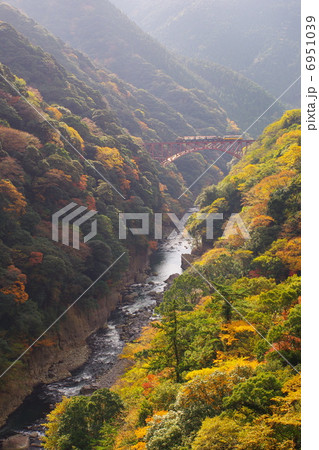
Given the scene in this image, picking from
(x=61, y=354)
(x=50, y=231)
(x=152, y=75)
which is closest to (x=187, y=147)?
(x=152, y=75)

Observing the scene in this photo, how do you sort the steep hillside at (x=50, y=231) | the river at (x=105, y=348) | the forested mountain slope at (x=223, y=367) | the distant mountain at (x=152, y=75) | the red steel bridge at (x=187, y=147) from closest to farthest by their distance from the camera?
the forested mountain slope at (x=223, y=367) → the river at (x=105, y=348) → the steep hillside at (x=50, y=231) → the red steel bridge at (x=187, y=147) → the distant mountain at (x=152, y=75)

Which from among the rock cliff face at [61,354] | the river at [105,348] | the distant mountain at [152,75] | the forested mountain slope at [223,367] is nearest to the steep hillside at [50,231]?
the rock cliff face at [61,354]

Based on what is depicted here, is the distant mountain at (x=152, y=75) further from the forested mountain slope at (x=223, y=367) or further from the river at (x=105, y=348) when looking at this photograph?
the forested mountain slope at (x=223, y=367)

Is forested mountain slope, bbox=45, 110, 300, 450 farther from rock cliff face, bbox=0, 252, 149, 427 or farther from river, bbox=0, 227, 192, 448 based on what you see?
rock cliff face, bbox=0, 252, 149, 427

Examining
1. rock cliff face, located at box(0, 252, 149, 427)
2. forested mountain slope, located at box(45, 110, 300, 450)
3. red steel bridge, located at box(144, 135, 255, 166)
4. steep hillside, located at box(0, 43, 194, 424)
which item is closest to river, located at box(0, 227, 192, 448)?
rock cliff face, located at box(0, 252, 149, 427)

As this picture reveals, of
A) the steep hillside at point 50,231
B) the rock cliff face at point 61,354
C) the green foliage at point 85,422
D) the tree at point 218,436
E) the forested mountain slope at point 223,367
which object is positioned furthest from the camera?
the steep hillside at point 50,231

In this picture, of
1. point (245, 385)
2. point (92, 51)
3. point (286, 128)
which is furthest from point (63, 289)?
point (92, 51)

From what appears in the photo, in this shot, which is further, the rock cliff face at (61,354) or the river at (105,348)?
the rock cliff face at (61,354)

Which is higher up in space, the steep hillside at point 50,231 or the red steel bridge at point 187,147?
the red steel bridge at point 187,147

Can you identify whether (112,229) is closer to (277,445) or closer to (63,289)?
(63,289)
